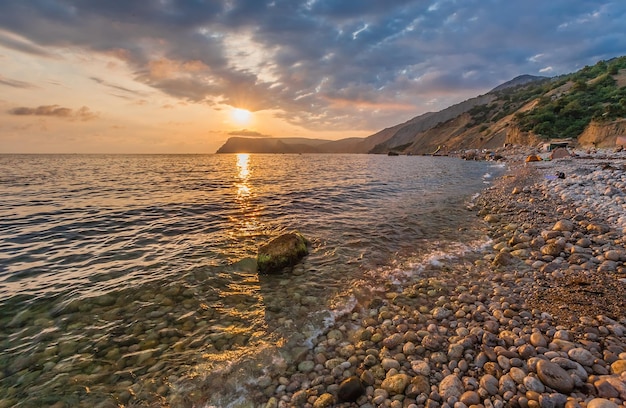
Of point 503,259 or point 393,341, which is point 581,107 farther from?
point 393,341

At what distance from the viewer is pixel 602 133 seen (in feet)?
165

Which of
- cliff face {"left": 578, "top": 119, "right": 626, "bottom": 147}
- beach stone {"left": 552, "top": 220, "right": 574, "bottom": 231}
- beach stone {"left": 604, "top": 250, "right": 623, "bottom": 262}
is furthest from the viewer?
cliff face {"left": 578, "top": 119, "right": 626, "bottom": 147}

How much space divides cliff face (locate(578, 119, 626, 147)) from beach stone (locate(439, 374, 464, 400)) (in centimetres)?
6437

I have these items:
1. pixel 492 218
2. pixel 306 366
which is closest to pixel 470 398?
pixel 306 366

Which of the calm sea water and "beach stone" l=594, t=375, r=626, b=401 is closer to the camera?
"beach stone" l=594, t=375, r=626, b=401

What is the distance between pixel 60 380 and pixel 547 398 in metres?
7.09

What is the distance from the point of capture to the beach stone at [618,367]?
3.73 m

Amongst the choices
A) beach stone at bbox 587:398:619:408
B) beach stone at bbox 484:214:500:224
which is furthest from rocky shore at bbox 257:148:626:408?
beach stone at bbox 484:214:500:224

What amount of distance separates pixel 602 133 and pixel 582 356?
68.5 meters

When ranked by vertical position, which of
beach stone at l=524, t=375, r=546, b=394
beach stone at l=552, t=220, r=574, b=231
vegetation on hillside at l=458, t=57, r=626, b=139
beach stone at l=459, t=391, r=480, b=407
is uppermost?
vegetation on hillside at l=458, t=57, r=626, b=139

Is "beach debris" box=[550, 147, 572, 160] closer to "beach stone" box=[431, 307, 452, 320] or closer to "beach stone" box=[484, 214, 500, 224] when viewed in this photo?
"beach stone" box=[484, 214, 500, 224]

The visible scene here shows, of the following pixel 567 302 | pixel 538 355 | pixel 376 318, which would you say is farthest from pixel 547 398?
pixel 567 302

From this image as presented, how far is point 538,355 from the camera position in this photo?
425 centimetres

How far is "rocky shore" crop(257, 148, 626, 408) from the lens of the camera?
3732 millimetres
